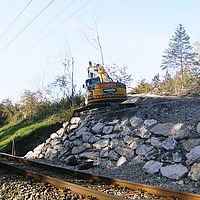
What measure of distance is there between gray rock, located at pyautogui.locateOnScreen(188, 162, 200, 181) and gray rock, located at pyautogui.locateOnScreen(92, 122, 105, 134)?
4974 millimetres

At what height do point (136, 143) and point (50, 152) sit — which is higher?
point (136, 143)

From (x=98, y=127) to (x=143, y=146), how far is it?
3.28m

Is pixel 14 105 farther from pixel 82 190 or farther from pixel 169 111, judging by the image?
pixel 82 190

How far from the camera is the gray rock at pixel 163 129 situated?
7096 mm

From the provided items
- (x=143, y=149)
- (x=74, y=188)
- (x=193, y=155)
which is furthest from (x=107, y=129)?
(x=74, y=188)

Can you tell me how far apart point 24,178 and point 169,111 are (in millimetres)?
5652

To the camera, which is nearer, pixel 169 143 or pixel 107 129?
pixel 169 143

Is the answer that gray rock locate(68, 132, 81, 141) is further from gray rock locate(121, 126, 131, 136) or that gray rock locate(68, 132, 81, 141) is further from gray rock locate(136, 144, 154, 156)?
gray rock locate(136, 144, 154, 156)

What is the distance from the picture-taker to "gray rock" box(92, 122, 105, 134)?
9.91m

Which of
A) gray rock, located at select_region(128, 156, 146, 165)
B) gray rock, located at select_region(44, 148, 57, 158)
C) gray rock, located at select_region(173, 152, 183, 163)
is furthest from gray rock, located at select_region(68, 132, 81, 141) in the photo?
gray rock, located at select_region(173, 152, 183, 163)

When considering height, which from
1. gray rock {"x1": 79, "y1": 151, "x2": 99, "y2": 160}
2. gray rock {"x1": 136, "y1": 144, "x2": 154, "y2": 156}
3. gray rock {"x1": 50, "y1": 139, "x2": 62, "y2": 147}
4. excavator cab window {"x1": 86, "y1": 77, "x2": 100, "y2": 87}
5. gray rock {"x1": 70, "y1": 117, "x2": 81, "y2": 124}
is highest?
excavator cab window {"x1": 86, "y1": 77, "x2": 100, "y2": 87}

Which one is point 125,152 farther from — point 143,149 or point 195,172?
point 195,172

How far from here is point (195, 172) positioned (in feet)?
17.4

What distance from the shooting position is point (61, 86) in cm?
2377
